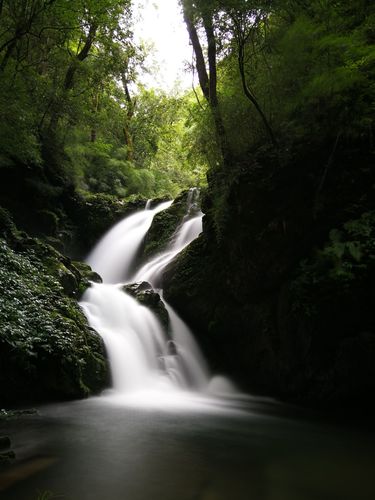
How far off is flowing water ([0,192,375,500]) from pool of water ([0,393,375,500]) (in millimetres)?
12

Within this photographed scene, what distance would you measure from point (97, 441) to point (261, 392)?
4818 mm

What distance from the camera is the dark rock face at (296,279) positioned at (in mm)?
6793

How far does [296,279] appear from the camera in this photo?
23.7 feet

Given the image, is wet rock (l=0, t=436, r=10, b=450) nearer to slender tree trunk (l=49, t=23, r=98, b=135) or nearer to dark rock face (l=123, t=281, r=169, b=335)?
dark rock face (l=123, t=281, r=169, b=335)

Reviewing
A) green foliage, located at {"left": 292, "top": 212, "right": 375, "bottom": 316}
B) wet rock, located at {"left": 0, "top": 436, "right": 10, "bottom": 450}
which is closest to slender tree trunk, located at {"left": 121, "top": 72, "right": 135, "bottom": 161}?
green foliage, located at {"left": 292, "top": 212, "right": 375, "bottom": 316}

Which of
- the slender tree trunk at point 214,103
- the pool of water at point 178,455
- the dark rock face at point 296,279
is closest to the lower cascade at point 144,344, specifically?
the dark rock face at point 296,279

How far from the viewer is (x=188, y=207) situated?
1510cm

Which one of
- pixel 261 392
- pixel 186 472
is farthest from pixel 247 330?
pixel 186 472

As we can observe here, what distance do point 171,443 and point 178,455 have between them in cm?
43

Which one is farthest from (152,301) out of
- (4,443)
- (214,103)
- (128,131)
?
(128,131)

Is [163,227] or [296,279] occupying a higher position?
[163,227]

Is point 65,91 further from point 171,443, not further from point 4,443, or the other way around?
point 171,443

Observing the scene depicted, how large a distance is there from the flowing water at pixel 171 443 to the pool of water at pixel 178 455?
0.01m

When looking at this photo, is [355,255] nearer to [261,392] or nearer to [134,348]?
[261,392]
